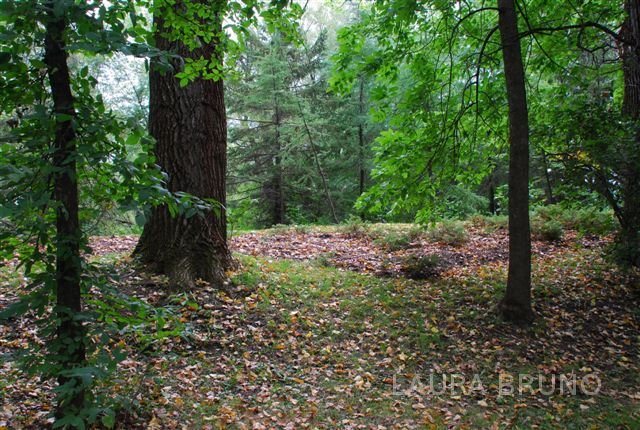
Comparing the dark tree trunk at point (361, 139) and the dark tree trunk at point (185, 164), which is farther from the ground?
the dark tree trunk at point (361, 139)

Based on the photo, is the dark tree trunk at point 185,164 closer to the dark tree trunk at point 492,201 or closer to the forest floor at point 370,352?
the forest floor at point 370,352

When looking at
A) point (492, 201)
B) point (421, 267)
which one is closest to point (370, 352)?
point (421, 267)

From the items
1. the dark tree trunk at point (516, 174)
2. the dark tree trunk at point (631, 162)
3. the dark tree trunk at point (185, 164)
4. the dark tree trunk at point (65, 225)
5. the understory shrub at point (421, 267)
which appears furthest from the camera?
the understory shrub at point (421, 267)

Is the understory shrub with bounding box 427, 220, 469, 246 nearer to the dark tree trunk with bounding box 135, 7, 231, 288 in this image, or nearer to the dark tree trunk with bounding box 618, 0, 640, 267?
the dark tree trunk with bounding box 618, 0, 640, 267

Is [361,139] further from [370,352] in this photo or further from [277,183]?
[370,352]

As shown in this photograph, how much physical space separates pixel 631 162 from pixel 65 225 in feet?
21.1

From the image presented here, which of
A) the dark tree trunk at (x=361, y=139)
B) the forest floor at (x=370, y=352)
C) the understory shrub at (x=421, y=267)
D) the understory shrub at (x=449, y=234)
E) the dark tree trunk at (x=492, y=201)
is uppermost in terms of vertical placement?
the dark tree trunk at (x=361, y=139)

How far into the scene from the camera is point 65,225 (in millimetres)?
2094

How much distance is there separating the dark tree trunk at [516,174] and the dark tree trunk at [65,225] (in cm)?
509

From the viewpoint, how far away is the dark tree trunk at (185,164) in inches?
212

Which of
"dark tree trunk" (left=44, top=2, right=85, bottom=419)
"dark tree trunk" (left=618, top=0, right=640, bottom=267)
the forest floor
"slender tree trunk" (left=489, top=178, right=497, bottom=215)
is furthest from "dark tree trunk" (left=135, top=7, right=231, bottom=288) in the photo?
"slender tree trunk" (left=489, top=178, right=497, bottom=215)

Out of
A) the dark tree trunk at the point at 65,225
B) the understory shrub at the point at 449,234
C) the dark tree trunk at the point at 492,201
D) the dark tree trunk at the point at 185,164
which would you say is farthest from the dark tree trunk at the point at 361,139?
the dark tree trunk at the point at 65,225

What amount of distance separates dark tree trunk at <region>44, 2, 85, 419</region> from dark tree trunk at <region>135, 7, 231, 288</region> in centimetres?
313

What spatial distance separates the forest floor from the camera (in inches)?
146
